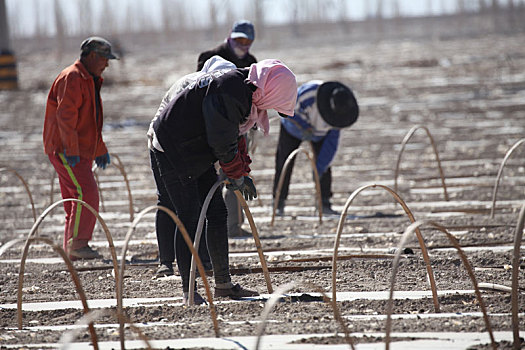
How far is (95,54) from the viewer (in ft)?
19.2

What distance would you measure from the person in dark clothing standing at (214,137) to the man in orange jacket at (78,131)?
1385 mm

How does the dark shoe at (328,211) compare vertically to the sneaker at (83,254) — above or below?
below

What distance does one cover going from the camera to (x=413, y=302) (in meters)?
4.57

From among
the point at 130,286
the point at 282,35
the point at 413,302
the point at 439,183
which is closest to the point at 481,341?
the point at 413,302

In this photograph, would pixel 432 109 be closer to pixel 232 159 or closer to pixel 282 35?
pixel 232 159

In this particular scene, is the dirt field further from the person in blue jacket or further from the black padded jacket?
the black padded jacket

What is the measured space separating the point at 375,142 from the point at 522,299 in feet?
27.6

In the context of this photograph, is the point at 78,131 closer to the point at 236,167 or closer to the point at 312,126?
the point at 236,167

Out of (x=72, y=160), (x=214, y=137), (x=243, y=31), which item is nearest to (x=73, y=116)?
(x=72, y=160)

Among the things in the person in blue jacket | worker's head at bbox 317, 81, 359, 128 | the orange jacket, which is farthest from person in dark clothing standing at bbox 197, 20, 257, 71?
Result: the orange jacket

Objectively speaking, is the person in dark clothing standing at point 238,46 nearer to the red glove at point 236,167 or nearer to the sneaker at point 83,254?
the sneaker at point 83,254

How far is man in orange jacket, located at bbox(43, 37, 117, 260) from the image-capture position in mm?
5820

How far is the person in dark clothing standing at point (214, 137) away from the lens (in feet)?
13.7

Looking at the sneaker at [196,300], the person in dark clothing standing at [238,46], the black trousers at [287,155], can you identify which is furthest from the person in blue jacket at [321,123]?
the sneaker at [196,300]
